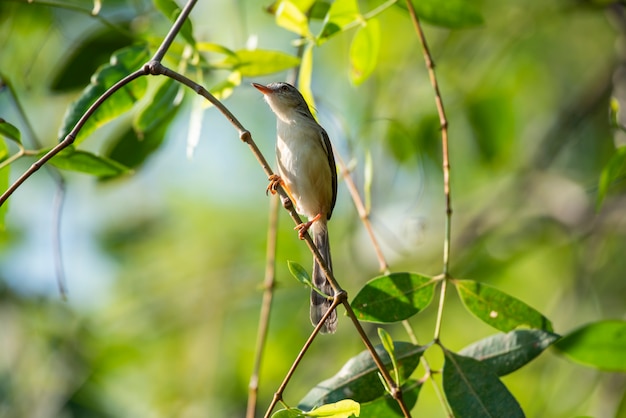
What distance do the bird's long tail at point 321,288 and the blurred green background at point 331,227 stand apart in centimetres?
41

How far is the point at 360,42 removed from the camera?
9.66 ft

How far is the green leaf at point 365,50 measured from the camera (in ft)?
9.62

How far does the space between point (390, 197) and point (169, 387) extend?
232 centimetres

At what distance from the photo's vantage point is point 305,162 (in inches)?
149

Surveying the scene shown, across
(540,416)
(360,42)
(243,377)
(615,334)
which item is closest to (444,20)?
(360,42)

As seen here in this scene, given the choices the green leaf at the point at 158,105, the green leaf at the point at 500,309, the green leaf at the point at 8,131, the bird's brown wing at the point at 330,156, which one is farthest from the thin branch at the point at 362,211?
the green leaf at the point at 8,131

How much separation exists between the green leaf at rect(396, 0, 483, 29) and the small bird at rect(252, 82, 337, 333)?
3.04 feet

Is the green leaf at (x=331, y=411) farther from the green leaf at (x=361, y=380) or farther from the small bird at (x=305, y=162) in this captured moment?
the small bird at (x=305, y=162)

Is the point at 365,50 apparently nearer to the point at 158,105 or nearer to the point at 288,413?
the point at 158,105

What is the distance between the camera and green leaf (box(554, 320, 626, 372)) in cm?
269

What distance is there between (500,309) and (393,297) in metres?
0.37

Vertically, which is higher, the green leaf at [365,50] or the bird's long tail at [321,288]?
the green leaf at [365,50]

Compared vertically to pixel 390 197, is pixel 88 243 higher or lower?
higher

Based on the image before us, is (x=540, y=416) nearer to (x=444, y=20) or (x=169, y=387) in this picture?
(x=444, y=20)
